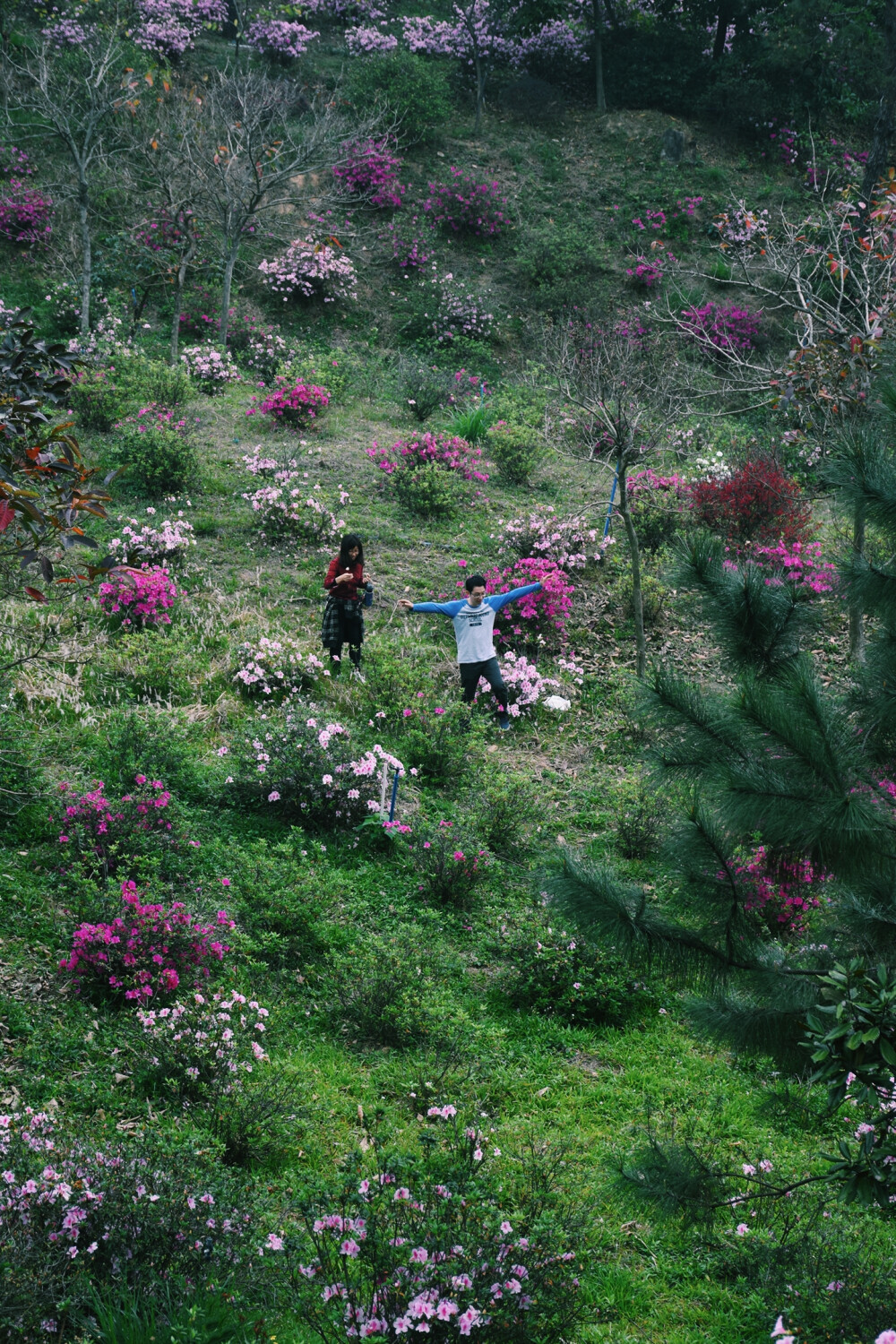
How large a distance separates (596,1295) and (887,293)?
8898mm

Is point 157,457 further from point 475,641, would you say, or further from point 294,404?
point 475,641

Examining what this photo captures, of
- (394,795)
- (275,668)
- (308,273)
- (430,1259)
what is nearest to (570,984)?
(394,795)

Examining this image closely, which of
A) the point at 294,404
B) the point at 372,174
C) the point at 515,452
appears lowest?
the point at 515,452

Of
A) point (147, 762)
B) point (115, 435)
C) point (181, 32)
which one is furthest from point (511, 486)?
point (181, 32)

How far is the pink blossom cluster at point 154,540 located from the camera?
32.7 feet

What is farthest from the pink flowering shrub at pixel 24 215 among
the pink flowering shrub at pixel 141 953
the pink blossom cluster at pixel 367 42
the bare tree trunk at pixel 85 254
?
the pink flowering shrub at pixel 141 953

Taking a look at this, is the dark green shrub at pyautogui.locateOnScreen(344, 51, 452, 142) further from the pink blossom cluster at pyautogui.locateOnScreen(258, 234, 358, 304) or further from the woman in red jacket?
the woman in red jacket

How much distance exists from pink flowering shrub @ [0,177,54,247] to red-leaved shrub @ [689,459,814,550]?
14.1 metres

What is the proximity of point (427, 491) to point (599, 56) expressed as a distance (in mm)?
19503

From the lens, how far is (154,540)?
1027 cm

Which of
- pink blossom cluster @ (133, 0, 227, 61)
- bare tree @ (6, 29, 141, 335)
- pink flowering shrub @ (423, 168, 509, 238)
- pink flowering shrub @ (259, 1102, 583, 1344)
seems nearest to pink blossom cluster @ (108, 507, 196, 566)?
bare tree @ (6, 29, 141, 335)

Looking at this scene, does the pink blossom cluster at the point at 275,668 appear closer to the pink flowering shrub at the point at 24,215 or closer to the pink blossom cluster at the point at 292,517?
the pink blossom cluster at the point at 292,517

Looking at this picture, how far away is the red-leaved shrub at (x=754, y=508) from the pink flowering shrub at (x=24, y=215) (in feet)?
46.2

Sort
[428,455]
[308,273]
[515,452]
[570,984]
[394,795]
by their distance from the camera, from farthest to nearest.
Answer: [308,273], [515,452], [428,455], [394,795], [570,984]
